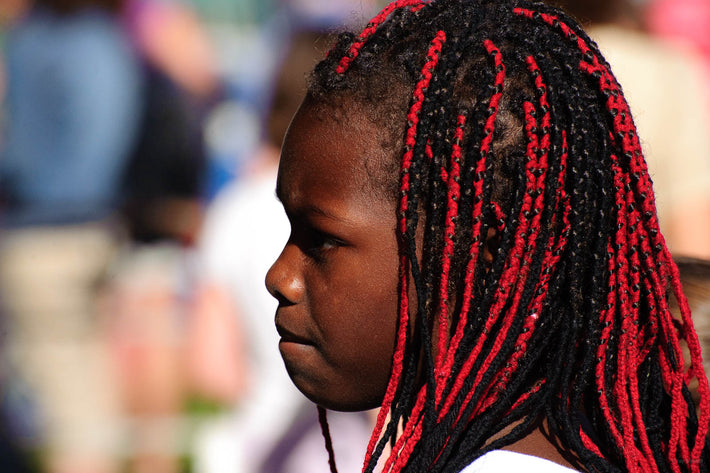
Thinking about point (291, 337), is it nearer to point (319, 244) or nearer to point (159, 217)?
point (319, 244)

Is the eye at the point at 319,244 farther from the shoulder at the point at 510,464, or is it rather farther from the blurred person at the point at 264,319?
the blurred person at the point at 264,319

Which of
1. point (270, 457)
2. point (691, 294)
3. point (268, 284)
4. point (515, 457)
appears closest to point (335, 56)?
point (268, 284)

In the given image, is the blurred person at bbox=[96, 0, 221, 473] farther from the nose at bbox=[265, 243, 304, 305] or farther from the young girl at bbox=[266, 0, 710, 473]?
the young girl at bbox=[266, 0, 710, 473]

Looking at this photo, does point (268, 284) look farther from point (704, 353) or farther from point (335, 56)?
point (704, 353)

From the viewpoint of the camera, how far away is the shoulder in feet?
4.67

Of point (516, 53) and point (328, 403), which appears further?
point (328, 403)

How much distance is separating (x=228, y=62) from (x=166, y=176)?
971 mm

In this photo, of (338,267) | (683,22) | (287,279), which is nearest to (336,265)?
(338,267)

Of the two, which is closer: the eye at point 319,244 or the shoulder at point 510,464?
the shoulder at point 510,464

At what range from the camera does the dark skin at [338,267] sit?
1570 mm

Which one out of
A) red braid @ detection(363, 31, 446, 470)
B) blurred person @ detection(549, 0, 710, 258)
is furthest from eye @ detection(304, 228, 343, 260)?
blurred person @ detection(549, 0, 710, 258)

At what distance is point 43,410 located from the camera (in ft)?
17.6

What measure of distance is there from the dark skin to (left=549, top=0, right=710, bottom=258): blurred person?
71.5 inches

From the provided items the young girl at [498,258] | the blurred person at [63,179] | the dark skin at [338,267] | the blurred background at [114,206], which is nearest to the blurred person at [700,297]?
the young girl at [498,258]
